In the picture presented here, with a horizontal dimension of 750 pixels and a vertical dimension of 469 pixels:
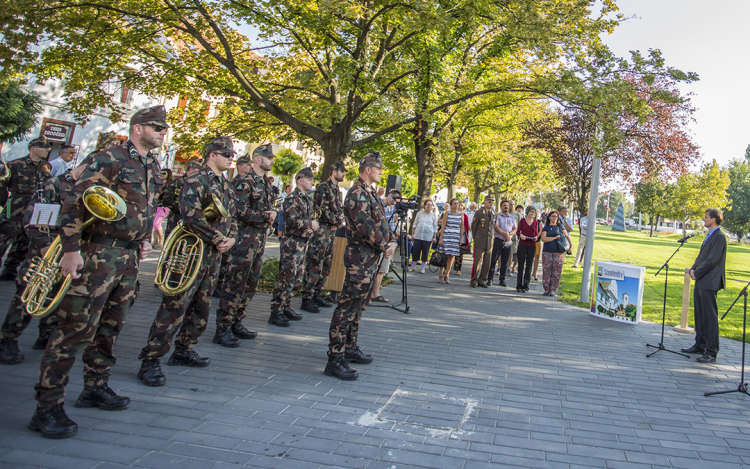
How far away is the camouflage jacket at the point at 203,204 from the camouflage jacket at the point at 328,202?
3077mm

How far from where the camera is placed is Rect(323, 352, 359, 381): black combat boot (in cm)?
512

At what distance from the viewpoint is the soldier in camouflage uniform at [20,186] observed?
6.65 metres

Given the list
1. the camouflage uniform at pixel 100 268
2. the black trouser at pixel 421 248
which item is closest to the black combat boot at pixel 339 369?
the camouflage uniform at pixel 100 268

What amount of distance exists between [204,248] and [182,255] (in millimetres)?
192

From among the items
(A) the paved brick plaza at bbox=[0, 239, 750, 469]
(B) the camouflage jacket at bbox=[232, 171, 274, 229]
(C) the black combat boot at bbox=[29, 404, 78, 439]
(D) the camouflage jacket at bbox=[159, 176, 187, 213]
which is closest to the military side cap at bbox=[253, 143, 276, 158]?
(B) the camouflage jacket at bbox=[232, 171, 274, 229]

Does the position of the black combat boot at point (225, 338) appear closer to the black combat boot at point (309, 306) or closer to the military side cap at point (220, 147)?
the military side cap at point (220, 147)

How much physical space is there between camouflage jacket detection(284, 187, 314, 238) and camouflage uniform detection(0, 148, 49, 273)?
126 inches

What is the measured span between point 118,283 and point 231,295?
2.27 meters

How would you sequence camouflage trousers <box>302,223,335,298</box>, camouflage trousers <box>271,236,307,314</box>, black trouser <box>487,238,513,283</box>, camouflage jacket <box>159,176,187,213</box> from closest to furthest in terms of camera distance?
1. camouflage jacket <box>159,176,187,213</box>
2. camouflage trousers <box>271,236,307,314</box>
3. camouflage trousers <box>302,223,335,298</box>
4. black trouser <box>487,238,513,283</box>

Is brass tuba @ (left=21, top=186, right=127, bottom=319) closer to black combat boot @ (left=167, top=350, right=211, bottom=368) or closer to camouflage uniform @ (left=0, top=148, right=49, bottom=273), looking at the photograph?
black combat boot @ (left=167, top=350, right=211, bottom=368)

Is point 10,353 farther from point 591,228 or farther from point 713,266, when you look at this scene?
point 591,228

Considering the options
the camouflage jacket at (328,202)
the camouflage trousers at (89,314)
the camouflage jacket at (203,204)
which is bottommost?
the camouflage trousers at (89,314)

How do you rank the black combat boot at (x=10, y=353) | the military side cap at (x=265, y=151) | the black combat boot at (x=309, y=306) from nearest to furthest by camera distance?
1. the black combat boot at (x=10, y=353)
2. the military side cap at (x=265, y=151)
3. the black combat boot at (x=309, y=306)

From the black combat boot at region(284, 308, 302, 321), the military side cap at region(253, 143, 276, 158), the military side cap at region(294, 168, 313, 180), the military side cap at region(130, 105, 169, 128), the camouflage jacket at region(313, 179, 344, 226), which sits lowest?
the black combat boot at region(284, 308, 302, 321)
